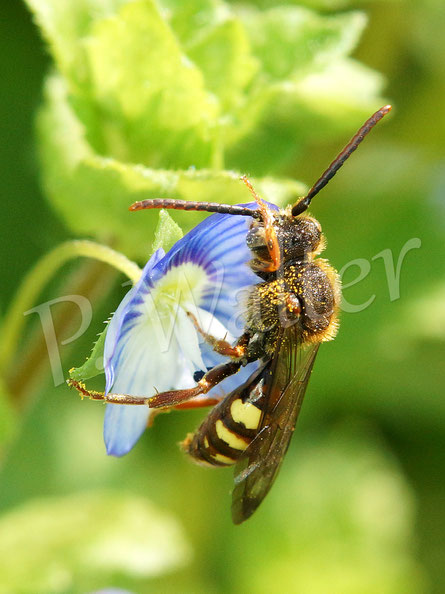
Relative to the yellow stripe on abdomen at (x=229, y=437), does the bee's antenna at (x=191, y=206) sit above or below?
above

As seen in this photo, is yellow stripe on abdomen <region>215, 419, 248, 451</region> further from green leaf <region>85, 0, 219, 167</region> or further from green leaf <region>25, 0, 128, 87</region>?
green leaf <region>25, 0, 128, 87</region>

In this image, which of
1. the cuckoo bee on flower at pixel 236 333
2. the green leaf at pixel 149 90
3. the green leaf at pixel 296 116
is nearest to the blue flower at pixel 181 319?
the cuckoo bee on flower at pixel 236 333

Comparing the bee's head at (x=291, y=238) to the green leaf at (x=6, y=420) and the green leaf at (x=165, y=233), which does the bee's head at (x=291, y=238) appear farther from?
the green leaf at (x=6, y=420)

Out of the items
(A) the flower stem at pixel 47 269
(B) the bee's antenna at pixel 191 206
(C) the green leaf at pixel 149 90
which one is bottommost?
(B) the bee's antenna at pixel 191 206

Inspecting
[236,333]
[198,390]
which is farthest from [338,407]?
[198,390]

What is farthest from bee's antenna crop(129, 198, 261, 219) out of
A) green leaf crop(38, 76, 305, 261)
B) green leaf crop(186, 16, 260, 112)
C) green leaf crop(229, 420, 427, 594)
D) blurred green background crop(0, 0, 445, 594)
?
green leaf crop(229, 420, 427, 594)
